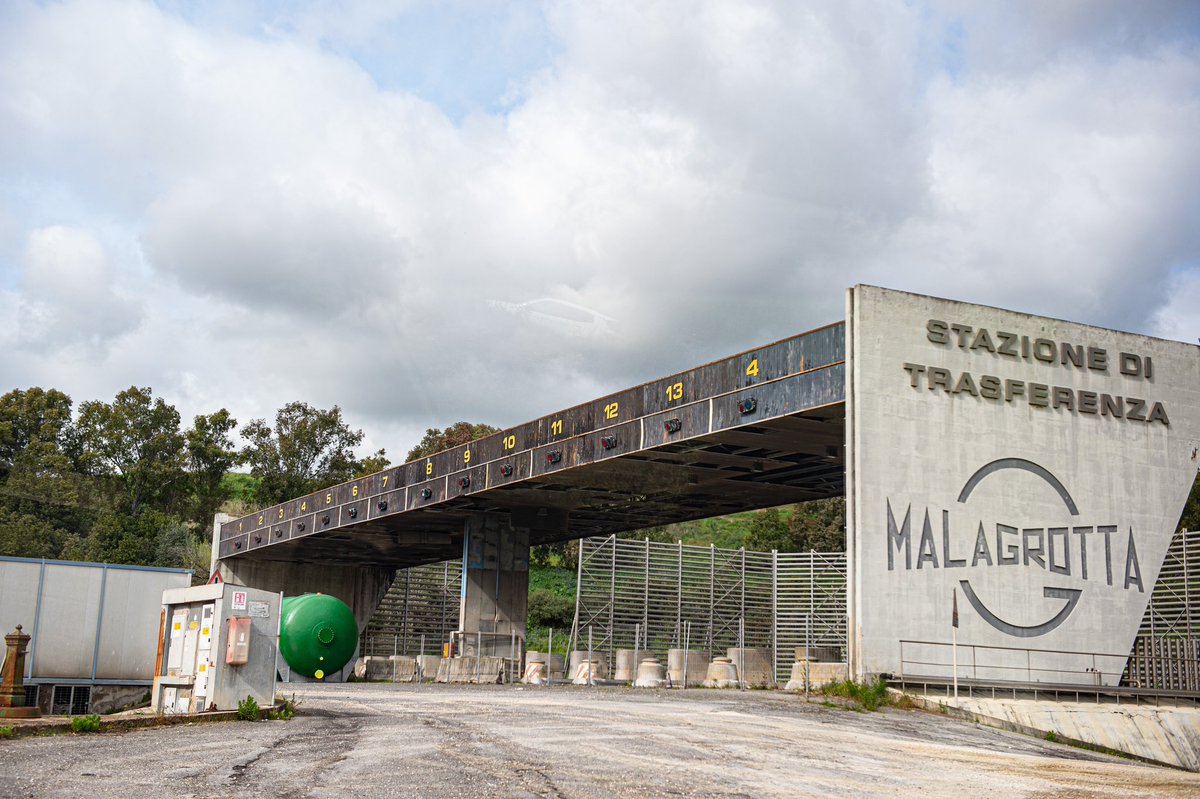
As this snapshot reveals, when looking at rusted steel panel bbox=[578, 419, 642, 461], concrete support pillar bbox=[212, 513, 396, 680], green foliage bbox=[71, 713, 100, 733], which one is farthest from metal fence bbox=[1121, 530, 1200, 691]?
concrete support pillar bbox=[212, 513, 396, 680]

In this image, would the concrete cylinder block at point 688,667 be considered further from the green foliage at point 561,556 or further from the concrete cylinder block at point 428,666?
the green foliage at point 561,556

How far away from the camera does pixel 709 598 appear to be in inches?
1874

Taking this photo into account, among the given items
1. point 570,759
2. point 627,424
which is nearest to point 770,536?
point 627,424

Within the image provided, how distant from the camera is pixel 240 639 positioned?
19219mm

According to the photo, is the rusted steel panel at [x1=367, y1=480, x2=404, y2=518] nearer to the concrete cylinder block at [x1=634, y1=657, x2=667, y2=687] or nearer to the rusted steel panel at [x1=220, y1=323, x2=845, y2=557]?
the rusted steel panel at [x1=220, y1=323, x2=845, y2=557]

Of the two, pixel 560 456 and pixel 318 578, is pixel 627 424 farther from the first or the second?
pixel 318 578

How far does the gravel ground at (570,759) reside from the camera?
12008mm

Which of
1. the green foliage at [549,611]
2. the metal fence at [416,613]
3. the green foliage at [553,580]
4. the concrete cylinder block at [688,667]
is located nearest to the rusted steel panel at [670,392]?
the concrete cylinder block at [688,667]

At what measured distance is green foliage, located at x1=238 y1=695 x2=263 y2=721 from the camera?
18906 millimetres

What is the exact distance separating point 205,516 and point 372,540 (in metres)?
39.3

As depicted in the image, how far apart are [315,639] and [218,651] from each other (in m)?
17.0

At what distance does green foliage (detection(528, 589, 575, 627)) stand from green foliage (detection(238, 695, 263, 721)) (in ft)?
173

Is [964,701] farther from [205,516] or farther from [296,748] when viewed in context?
[205,516]

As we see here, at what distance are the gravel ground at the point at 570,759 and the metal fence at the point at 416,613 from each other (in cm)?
4391
